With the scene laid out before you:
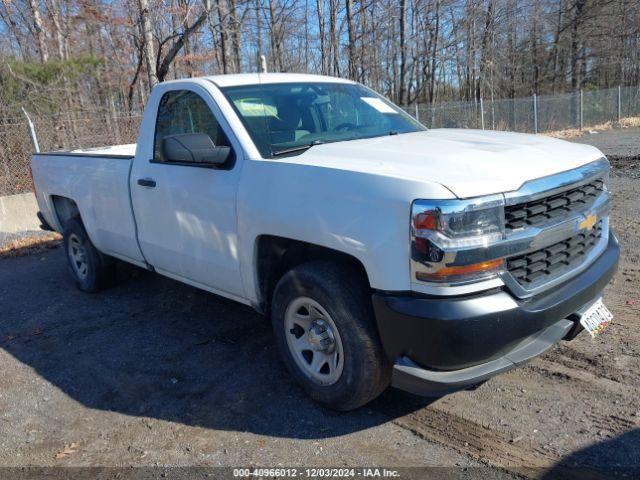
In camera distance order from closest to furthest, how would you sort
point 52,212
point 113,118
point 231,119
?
1. point 231,119
2. point 52,212
3. point 113,118

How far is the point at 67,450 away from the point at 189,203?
1780 mm

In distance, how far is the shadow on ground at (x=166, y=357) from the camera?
134 inches

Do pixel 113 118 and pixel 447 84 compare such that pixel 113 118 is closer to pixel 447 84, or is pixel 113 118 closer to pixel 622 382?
pixel 622 382

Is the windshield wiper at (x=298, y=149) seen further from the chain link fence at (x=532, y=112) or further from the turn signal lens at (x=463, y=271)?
the chain link fence at (x=532, y=112)

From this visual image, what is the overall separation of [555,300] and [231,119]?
2.35m

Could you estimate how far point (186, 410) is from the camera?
3.54 meters

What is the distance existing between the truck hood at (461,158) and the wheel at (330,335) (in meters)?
0.65

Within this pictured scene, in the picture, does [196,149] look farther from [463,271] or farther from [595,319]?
[595,319]

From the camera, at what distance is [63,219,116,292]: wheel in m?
5.78

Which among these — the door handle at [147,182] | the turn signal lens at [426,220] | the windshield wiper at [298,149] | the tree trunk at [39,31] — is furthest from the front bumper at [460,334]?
the tree trunk at [39,31]

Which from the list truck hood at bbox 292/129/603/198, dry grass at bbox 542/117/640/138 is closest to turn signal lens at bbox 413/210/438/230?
truck hood at bbox 292/129/603/198

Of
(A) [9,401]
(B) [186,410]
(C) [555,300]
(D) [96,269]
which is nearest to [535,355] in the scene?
(C) [555,300]

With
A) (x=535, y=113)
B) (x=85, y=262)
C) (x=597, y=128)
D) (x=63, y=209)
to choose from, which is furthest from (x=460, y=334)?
(x=597, y=128)

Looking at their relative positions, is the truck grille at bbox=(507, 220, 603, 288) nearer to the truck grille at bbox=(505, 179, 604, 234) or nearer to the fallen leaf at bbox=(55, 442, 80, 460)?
the truck grille at bbox=(505, 179, 604, 234)
